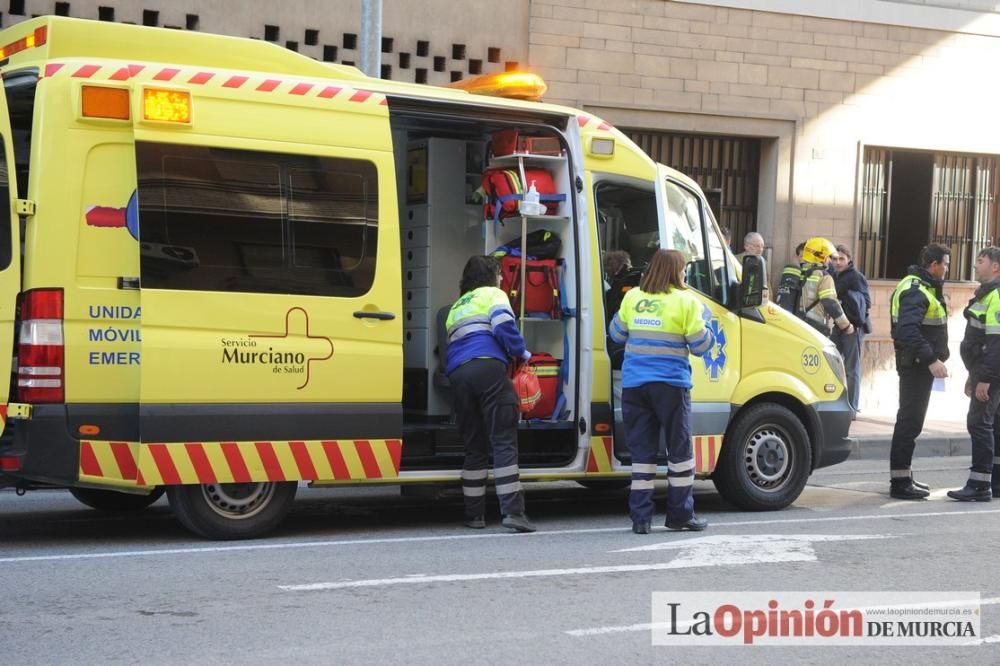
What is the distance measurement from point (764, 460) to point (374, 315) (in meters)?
3.10

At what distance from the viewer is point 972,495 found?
10.1 metres

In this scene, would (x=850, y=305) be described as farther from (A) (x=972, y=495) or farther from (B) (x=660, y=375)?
(B) (x=660, y=375)

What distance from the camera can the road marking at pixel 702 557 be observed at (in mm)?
6590

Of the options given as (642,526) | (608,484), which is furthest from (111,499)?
(608,484)

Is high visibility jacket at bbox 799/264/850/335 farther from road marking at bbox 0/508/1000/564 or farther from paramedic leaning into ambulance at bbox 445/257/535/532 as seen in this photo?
paramedic leaning into ambulance at bbox 445/257/535/532

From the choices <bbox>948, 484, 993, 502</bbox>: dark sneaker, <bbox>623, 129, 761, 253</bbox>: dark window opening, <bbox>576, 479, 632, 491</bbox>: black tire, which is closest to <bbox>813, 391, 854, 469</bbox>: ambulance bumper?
<bbox>948, 484, 993, 502</bbox>: dark sneaker

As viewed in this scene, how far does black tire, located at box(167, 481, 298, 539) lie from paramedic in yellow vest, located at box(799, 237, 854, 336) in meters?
7.35

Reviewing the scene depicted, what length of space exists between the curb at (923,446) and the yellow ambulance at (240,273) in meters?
5.00

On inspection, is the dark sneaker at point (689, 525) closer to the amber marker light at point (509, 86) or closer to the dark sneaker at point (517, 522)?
the dark sneaker at point (517, 522)

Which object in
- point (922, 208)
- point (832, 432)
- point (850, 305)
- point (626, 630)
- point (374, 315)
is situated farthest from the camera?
point (922, 208)

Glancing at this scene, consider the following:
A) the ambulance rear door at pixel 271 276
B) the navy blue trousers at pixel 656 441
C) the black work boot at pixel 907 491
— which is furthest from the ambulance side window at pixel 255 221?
the black work boot at pixel 907 491

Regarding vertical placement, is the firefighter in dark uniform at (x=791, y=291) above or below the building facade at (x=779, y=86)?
below

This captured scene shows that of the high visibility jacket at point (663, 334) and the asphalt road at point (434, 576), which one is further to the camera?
the high visibility jacket at point (663, 334)

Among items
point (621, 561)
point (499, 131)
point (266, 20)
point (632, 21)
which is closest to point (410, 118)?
point (499, 131)
